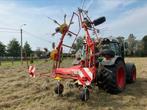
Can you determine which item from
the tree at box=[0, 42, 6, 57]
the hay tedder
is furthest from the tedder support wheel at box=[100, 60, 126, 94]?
the tree at box=[0, 42, 6, 57]

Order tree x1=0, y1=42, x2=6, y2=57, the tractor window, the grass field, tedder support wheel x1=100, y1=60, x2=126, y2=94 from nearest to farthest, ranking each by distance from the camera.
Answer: the grass field < tedder support wheel x1=100, y1=60, x2=126, y2=94 < the tractor window < tree x1=0, y1=42, x2=6, y2=57

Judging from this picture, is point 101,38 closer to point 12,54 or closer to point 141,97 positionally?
point 141,97

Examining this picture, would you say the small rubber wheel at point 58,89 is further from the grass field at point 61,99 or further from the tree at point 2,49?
the tree at point 2,49

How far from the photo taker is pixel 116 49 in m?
12.5

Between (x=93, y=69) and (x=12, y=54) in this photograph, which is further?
(x=12, y=54)

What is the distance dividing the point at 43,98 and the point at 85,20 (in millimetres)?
2778

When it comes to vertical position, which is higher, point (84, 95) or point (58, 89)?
point (58, 89)

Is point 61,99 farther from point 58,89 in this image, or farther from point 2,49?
point 2,49

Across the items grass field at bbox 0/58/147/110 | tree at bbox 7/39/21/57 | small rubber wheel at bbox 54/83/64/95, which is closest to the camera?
grass field at bbox 0/58/147/110

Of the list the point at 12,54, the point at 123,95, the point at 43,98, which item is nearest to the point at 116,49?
the point at 123,95

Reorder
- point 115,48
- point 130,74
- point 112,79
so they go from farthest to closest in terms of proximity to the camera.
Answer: point 130,74 < point 115,48 < point 112,79

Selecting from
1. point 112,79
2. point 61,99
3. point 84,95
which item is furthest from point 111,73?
point 61,99

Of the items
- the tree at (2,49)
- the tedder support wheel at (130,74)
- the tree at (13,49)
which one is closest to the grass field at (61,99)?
the tedder support wheel at (130,74)

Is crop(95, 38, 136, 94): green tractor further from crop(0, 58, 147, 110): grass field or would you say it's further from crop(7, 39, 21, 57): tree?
crop(7, 39, 21, 57): tree
